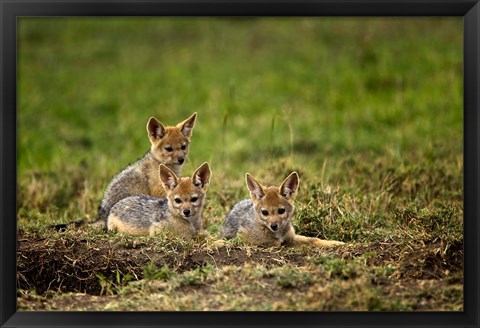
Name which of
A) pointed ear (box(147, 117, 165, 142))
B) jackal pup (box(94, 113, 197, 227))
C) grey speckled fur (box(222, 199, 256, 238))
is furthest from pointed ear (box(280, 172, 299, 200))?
pointed ear (box(147, 117, 165, 142))

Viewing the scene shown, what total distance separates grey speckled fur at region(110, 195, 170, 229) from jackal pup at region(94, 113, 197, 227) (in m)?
0.44

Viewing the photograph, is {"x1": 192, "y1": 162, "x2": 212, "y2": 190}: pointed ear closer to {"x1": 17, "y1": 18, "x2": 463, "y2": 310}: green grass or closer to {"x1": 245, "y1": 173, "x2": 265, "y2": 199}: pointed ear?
{"x1": 245, "y1": 173, "x2": 265, "y2": 199}: pointed ear

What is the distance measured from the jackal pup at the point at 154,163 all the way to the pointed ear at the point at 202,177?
896mm

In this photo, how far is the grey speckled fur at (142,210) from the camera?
864 cm

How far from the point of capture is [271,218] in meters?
8.26

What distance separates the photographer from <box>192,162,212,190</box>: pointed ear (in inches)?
334
